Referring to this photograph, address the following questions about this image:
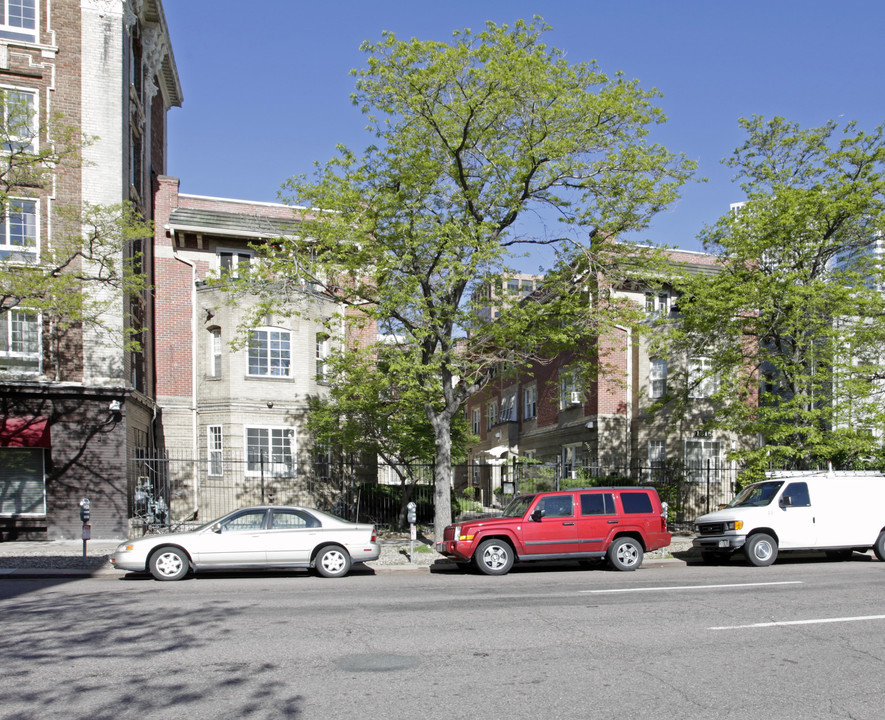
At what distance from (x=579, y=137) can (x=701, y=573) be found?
9.88m

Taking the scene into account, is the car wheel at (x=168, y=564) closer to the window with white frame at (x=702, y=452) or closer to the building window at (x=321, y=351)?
the building window at (x=321, y=351)

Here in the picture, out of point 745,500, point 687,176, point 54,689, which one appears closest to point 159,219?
point 687,176

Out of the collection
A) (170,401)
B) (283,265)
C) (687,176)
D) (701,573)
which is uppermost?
(687,176)

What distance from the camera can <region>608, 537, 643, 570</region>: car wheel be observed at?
627 inches

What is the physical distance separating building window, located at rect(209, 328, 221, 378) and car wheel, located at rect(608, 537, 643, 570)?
16881 millimetres

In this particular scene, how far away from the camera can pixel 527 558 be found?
608 inches

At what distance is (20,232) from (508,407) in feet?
82.6

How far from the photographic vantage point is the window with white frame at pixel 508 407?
3943cm

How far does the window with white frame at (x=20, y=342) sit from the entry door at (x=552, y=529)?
14034 millimetres

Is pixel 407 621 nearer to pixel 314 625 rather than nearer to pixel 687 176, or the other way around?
pixel 314 625

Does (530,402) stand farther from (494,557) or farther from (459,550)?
(459,550)

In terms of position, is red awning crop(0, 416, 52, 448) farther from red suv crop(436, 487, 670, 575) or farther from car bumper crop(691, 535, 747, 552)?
car bumper crop(691, 535, 747, 552)

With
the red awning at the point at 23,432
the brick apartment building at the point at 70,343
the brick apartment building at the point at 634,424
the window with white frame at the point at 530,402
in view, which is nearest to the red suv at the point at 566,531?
the brick apartment building at the point at 634,424

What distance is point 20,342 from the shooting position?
20875 millimetres
